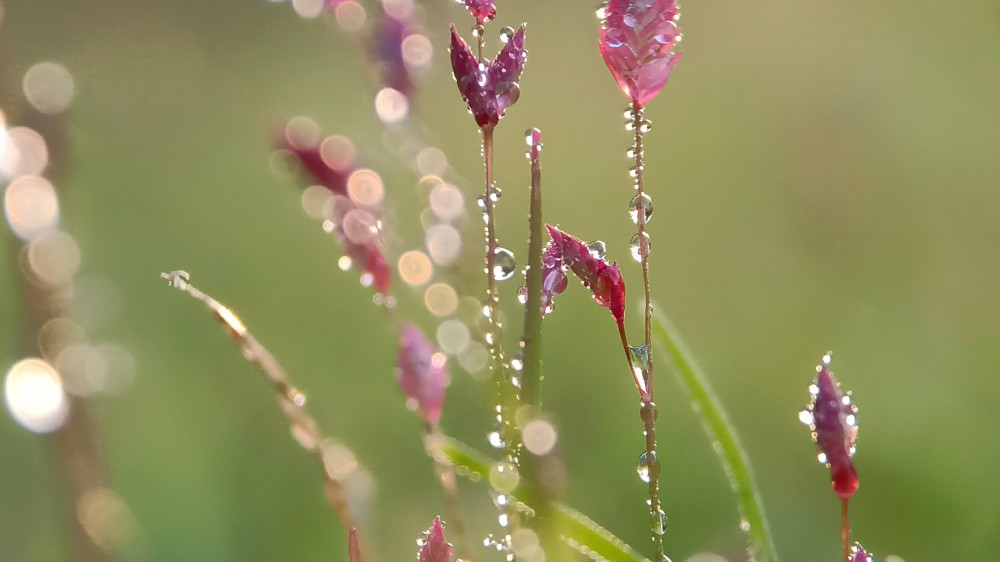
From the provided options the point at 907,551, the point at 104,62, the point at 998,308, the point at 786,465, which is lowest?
the point at 907,551

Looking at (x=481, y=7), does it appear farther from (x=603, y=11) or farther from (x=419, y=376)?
(x=419, y=376)

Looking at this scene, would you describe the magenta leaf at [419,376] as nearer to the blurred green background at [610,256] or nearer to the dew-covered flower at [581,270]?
the dew-covered flower at [581,270]

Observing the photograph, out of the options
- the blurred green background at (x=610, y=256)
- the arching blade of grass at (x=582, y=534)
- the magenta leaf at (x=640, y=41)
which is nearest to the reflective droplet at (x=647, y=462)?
the arching blade of grass at (x=582, y=534)

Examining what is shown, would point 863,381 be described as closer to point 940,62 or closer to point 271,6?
point 940,62

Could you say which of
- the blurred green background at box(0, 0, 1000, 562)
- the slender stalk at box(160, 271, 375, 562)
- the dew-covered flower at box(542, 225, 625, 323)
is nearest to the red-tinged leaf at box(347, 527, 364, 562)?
the slender stalk at box(160, 271, 375, 562)

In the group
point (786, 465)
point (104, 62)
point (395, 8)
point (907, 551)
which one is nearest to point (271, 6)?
point (104, 62)

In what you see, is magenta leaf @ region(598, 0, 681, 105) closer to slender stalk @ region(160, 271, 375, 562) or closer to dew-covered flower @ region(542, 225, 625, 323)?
dew-covered flower @ region(542, 225, 625, 323)

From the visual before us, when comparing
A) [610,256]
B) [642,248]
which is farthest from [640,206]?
[610,256]
